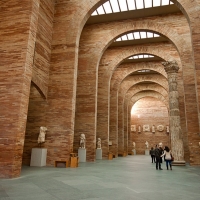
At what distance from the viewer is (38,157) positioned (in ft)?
35.1

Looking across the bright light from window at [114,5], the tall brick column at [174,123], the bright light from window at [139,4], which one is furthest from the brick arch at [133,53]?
the tall brick column at [174,123]

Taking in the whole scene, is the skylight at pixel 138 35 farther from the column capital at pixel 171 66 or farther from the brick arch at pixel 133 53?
the column capital at pixel 171 66

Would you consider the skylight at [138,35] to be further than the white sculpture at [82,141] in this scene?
Yes

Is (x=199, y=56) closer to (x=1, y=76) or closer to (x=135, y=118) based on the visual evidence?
(x=1, y=76)

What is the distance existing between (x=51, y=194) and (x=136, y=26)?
14.9 meters

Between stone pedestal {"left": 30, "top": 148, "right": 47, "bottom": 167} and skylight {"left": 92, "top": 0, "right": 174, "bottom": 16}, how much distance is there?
1104 cm

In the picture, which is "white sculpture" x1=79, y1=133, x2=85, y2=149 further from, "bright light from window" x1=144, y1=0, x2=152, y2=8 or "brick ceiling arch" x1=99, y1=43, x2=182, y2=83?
"bright light from window" x1=144, y1=0, x2=152, y2=8

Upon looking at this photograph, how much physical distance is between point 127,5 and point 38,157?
11999 millimetres

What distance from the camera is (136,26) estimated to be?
16641mm

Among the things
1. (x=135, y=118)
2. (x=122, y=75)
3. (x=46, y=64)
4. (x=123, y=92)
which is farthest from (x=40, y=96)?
(x=135, y=118)

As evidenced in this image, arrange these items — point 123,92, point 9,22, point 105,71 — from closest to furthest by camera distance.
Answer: point 9,22 < point 105,71 < point 123,92

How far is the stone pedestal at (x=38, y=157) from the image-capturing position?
34.9ft

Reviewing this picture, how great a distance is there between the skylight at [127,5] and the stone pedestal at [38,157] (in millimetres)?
11042

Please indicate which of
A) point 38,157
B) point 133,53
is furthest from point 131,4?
point 38,157
